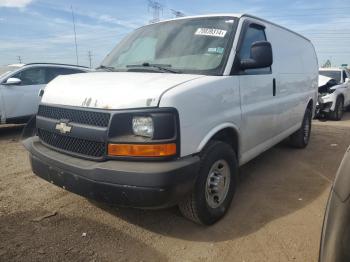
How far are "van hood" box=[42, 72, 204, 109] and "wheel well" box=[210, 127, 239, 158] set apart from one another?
0.62 m

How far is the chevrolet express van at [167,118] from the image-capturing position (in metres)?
2.76

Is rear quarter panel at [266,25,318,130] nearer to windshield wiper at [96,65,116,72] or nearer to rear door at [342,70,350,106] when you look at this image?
windshield wiper at [96,65,116,72]

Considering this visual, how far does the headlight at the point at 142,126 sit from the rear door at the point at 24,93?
6.21 metres

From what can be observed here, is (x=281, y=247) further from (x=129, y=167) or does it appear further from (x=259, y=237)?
(x=129, y=167)

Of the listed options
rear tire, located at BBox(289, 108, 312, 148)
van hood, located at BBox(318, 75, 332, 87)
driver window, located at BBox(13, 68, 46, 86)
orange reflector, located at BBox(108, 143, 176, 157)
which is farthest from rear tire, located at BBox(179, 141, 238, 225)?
van hood, located at BBox(318, 75, 332, 87)

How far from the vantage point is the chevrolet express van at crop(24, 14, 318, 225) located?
9.04 ft

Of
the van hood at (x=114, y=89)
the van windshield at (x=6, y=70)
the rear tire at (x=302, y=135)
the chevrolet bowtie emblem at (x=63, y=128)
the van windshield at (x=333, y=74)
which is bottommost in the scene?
the rear tire at (x=302, y=135)

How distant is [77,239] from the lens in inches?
125

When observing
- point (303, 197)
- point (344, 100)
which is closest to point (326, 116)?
point (344, 100)

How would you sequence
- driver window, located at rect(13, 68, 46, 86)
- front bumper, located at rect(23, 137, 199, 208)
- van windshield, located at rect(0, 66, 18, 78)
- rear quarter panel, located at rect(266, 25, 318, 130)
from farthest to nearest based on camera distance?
driver window, located at rect(13, 68, 46, 86), van windshield, located at rect(0, 66, 18, 78), rear quarter panel, located at rect(266, 25, 318, 130), front bumper, located at rect(23, 137, 199, 208)

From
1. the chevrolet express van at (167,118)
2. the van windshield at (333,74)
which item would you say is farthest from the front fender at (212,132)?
the van windshield at (333,74)

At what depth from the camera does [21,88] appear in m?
8.14

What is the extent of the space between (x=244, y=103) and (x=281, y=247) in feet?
4.96

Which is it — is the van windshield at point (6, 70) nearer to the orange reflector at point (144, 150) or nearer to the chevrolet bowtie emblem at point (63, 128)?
the chevrolet bowtie emblem at point (63, 128)
